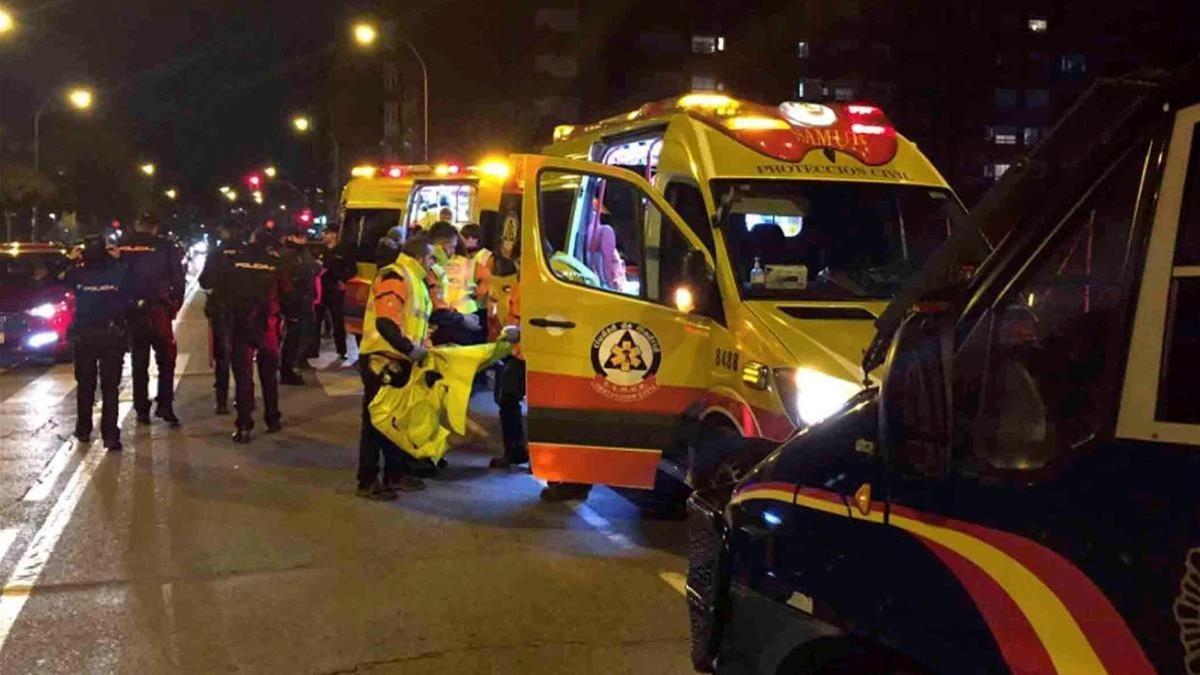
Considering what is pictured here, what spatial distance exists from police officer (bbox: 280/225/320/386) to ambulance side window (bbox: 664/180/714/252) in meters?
5.87

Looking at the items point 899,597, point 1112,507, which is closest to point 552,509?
point 899,597

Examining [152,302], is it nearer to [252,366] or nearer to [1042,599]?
[252,366]

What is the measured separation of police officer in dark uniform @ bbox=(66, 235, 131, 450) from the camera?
9.70 m

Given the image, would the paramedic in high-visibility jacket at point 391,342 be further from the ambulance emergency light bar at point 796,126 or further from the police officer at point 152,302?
the police officer at point 152,302

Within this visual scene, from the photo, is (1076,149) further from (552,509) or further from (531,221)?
(552,509)

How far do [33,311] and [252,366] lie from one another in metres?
6.39

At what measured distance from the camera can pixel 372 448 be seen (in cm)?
809

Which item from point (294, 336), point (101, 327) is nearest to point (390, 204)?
point (294, 336)

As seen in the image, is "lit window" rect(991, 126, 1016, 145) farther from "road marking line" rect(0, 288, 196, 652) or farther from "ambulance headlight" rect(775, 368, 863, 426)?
"ambulance headlight" rect(775, 368, 863, 426)

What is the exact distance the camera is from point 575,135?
962cm

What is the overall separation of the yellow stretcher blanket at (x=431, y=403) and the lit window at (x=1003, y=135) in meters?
82.1

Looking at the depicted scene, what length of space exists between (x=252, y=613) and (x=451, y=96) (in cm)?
5714

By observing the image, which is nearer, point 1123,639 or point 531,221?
point 1123,639

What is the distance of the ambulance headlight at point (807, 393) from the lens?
570 cm
